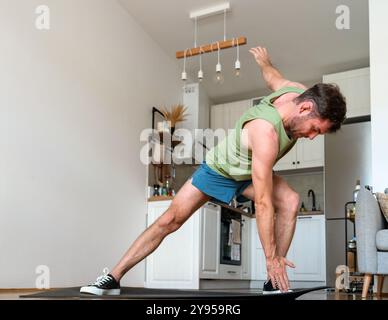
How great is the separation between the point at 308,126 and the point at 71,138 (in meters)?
2.34

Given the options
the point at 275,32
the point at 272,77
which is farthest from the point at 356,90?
the point at 272,77

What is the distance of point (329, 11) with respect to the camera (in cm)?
481

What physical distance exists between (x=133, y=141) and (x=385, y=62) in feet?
7.81

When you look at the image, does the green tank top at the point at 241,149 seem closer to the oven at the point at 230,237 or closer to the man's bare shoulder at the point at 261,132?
the man's bare shoulder at the point at 261,132

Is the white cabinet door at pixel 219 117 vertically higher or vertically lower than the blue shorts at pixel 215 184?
higher

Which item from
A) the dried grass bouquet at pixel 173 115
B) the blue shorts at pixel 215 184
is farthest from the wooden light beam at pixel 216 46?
the blue shorts at pixel 215 184

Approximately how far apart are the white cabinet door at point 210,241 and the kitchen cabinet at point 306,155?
166 cm

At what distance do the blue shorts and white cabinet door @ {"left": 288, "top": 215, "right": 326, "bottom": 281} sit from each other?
3.77 meters

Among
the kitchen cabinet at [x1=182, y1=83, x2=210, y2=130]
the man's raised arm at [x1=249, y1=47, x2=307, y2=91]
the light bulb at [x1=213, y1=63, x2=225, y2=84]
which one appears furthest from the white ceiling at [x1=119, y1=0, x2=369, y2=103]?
the man's raised arm at [x1=249, y1=47, x2=307, y2=91]

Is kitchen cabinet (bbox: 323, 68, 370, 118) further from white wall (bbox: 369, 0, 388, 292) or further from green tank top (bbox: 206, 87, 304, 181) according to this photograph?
green tank top (bbox: 206, 87, 304, 181)

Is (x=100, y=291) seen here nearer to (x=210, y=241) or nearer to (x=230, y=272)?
(x=210, y=241)

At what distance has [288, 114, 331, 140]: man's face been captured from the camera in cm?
204

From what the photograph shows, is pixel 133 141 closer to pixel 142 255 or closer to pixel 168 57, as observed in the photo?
pixel 168 57

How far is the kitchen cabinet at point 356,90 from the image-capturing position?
18.5ft
